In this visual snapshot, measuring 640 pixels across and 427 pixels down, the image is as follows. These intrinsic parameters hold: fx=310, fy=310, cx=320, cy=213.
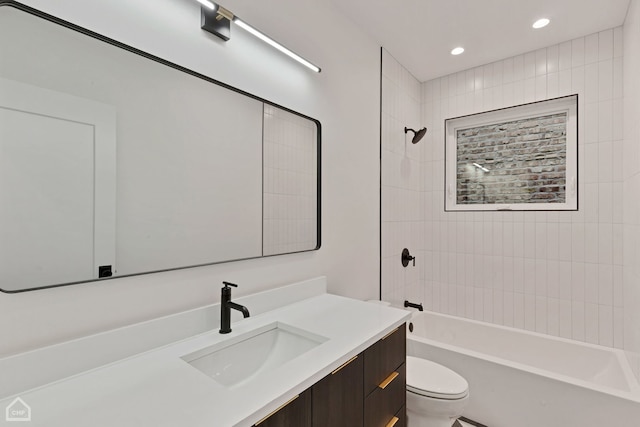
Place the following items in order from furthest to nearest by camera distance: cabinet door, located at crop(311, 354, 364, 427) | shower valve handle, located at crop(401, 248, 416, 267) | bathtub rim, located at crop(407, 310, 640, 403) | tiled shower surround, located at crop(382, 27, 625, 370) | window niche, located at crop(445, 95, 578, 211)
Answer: shower valve handle, located at crop(401, 248, 416, 267)
window niche, located at crop(445, 95, 578, 211)
tiled shower surround, located at crop(382, 27, 625, 370)
bathtub rim, located at crop(407, 310, 640, 403)
cabinet door, located at crop(311, 354, 364, 427)

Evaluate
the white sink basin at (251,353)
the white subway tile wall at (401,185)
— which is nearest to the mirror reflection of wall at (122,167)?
the white sink basin at (251,353)

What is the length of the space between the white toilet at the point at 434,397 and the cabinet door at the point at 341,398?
2.04ft

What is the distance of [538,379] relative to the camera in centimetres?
177

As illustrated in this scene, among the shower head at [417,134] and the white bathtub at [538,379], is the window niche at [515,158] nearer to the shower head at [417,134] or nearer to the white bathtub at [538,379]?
the shower head at [417,134]

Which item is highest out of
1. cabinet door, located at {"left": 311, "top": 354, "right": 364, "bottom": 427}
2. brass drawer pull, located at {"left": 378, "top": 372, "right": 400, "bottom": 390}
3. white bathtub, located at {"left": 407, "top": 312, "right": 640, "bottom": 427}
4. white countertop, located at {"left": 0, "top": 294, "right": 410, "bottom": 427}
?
white countertop, located at {"left": 0, "top": 294, "right": 410, "bottom": 427}

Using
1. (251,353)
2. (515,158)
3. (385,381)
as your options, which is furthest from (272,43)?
(515,158)

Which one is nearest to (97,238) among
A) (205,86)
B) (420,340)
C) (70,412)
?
(70,412)

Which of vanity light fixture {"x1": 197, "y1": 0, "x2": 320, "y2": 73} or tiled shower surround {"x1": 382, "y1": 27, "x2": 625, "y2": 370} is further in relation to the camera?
tiled shower surround {"x1": 382, "y1": 27, "x2": 625, "y2": 370}

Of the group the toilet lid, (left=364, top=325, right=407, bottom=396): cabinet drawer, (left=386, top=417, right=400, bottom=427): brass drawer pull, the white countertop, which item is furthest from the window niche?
the white countertop

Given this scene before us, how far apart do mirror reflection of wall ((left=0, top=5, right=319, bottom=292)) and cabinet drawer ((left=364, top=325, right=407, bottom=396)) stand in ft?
2.14

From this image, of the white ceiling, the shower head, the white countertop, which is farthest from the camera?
the shower head

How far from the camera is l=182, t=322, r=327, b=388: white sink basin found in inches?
42.0

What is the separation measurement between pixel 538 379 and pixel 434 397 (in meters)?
0.69

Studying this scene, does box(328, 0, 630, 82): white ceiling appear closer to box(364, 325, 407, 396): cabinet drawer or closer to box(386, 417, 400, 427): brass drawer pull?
box(364, 325, 407, 396): cabinet drawer
